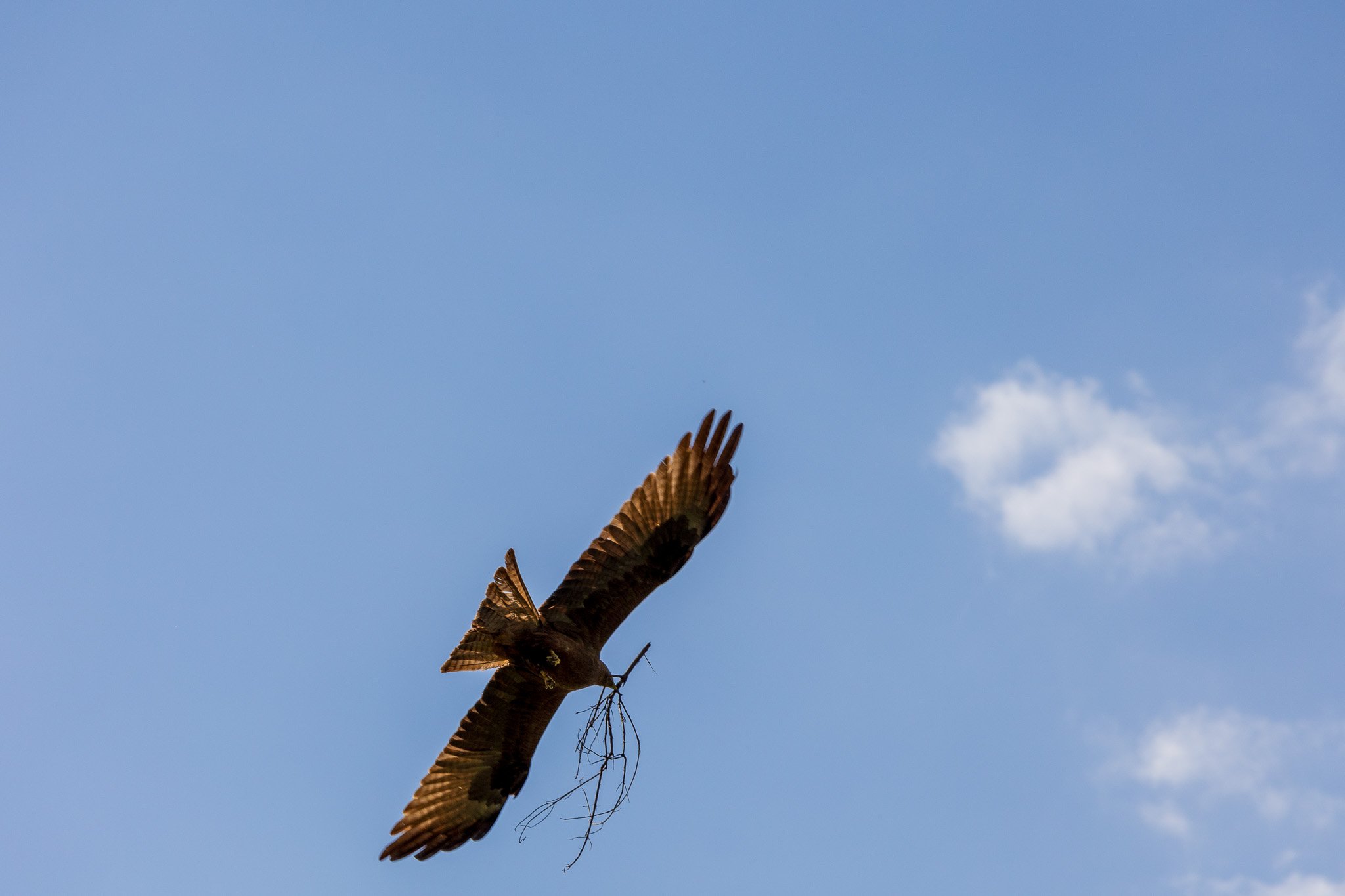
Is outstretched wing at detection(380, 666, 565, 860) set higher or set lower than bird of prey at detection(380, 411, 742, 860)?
lower

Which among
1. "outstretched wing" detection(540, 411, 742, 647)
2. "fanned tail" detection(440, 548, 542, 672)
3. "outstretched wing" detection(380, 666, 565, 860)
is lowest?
"outstretched wing" detection(380, 666, 565, 860)

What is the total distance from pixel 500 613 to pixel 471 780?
2.03 m

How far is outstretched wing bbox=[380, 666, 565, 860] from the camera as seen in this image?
9.45m

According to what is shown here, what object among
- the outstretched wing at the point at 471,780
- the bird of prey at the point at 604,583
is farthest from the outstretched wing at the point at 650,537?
A: the outstretched wing at the point at 471,780

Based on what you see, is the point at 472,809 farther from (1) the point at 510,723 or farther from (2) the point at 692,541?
(2) the point at 692,541

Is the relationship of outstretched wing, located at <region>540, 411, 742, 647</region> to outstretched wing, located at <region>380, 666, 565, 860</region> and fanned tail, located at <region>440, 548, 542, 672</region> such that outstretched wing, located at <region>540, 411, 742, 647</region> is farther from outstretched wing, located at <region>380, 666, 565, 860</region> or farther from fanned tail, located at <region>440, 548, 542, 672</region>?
outstretched wing, located at <region>380, 666, 565, 860</region>

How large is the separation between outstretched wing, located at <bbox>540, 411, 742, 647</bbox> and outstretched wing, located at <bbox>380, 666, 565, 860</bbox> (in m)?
1.18

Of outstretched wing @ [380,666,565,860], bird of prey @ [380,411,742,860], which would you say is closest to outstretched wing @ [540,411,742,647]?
bird of prey @ [380,411,742,860]

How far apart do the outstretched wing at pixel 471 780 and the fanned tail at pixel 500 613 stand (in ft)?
3.01

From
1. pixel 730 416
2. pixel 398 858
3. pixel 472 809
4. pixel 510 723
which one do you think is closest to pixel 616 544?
pixel 730 416

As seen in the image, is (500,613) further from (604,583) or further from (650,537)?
(650,537)

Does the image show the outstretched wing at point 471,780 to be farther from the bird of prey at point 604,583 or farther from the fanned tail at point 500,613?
the fanned tail at point 500,613

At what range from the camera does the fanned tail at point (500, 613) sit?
8.43m

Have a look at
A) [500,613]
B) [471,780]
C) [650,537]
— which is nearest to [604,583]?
[650,537]
